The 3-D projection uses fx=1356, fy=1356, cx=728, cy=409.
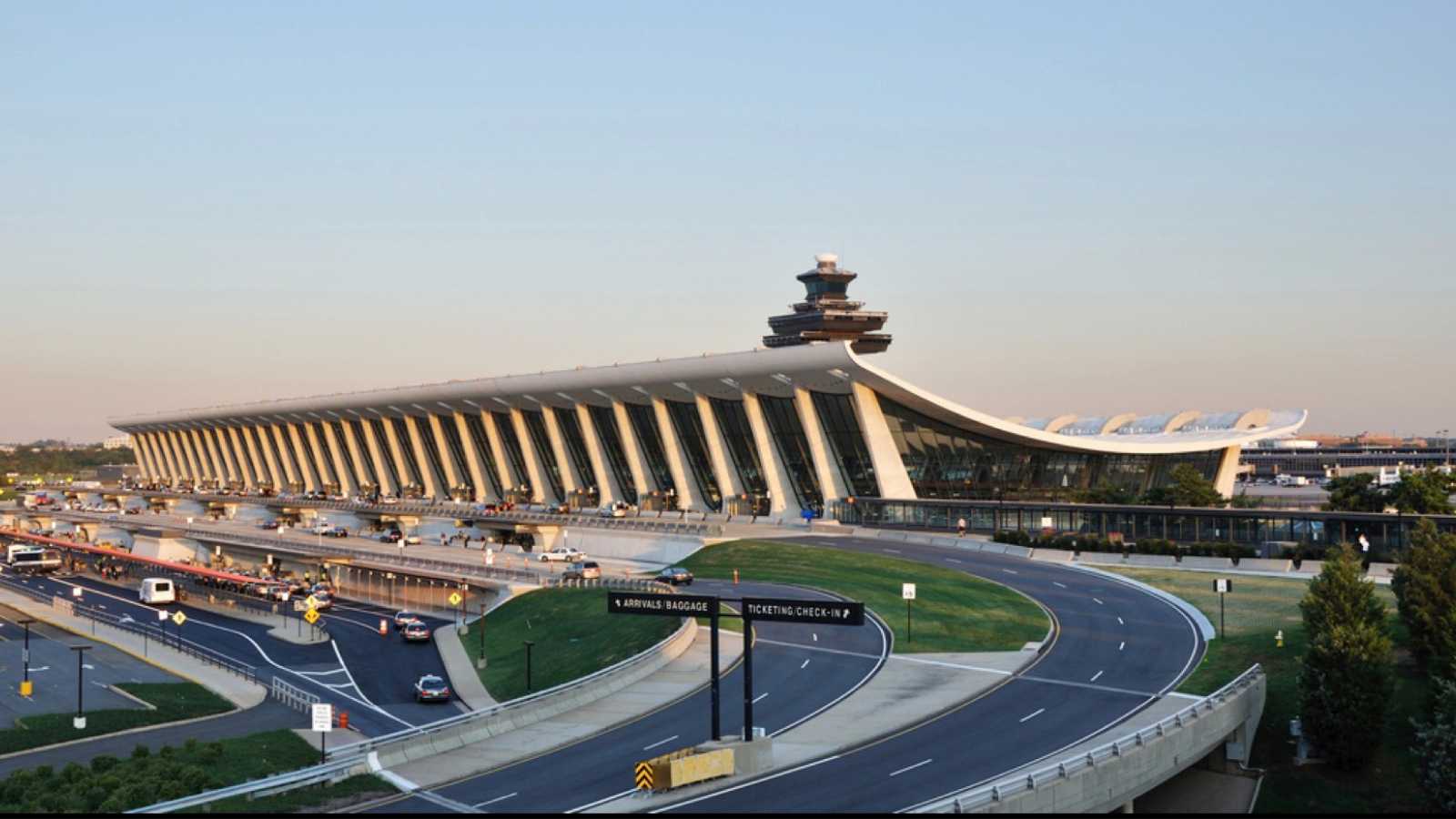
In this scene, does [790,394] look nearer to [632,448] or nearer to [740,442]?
[740,442]

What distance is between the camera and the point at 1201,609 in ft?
178

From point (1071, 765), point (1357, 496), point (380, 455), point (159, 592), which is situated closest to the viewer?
point (1071, 765)

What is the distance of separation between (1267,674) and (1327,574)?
4.29m

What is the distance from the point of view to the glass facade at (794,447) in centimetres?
9994

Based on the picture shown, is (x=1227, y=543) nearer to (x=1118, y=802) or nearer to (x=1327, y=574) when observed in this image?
(x=1327, y=574)

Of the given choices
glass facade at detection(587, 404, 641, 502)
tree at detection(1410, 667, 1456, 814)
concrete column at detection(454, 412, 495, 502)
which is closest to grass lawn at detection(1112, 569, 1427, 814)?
tree at detection(1410, 667, 1456, 814)

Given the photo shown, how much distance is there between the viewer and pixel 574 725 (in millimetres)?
37594

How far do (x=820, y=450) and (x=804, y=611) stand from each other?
63.7 meters

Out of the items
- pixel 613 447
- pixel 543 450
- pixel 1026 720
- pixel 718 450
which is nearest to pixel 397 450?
pixel 543 450

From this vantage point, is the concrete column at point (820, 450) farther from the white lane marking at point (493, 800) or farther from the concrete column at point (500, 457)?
the white lane marking at point (493, 800)

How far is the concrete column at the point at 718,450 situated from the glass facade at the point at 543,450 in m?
27.2

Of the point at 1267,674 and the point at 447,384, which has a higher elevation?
the point at 447,384

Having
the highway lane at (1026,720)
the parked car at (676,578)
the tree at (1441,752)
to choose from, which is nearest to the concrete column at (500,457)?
the parked car at (676,578)

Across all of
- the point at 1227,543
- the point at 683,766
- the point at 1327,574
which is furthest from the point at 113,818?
the point at 1227,543
